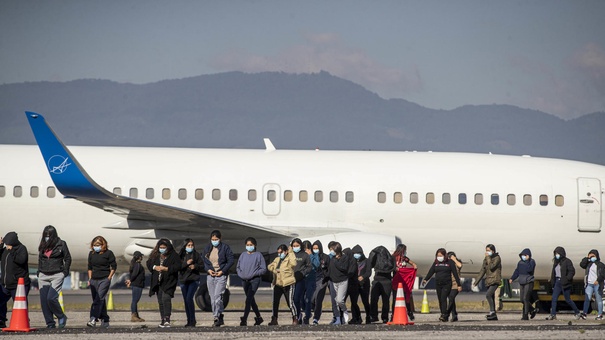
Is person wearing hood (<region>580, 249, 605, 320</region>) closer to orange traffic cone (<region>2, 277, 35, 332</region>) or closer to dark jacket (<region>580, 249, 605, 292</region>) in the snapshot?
dark jacket (<region>580, 249, 605, 292</region>)

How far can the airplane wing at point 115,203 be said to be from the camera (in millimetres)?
24156

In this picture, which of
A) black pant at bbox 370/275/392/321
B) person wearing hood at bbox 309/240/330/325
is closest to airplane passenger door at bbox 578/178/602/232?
black pant at bbox 370/275/392/321

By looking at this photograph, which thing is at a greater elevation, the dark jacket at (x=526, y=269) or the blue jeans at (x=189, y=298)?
the dark jacket at (x=526, y=269)

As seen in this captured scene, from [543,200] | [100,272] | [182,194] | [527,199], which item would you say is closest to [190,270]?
[100,272]

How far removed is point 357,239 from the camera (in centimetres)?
2650

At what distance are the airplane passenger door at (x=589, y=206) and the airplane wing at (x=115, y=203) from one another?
24.6 feet

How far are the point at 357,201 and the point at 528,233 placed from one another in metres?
4.34

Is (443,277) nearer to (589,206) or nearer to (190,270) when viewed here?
(190,270)

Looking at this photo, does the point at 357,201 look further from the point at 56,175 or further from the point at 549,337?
the point at 549,337

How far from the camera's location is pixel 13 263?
20562 mm

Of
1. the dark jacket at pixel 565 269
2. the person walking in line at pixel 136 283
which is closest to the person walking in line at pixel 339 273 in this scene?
the person walking in line at pixel 136 283

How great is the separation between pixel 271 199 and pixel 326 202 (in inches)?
53.6

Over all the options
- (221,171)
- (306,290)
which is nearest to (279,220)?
(221,171)

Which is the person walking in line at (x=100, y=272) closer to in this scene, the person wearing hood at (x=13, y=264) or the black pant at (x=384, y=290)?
the person wearing hood at (x=13, y=264)
